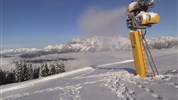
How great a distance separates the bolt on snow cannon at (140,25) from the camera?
12.0 metres

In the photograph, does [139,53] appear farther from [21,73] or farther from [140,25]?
[21,73]

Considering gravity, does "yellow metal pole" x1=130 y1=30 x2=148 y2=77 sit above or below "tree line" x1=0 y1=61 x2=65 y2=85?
above

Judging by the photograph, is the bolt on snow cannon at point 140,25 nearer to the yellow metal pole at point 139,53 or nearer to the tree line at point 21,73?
the yellow metal pole at point 139,53

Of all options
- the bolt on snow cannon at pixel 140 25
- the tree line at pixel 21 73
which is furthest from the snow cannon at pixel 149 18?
the tree line at pixel 21 73

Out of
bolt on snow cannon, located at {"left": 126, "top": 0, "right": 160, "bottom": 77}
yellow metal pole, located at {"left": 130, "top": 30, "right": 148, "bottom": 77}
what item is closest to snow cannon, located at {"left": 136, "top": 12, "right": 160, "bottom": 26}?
bolt on snow cannon, located at {"left": 126, "top": 0, "right": 160, "bottom": 77}

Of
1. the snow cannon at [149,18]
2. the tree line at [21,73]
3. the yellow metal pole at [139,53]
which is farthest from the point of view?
the tree line at [21,73]

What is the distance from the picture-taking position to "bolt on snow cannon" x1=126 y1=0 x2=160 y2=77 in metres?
12.0

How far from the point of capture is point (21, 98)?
10430 millimetres

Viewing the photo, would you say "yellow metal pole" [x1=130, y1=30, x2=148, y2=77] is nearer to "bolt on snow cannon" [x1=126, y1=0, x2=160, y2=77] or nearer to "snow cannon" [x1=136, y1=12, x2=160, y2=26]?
"bolt on snow cannon" [x1=126, y1=0, x2=160, y2=77]

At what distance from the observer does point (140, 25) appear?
1259cm

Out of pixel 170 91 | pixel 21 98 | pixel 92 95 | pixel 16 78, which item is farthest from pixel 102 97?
pixel 16 78

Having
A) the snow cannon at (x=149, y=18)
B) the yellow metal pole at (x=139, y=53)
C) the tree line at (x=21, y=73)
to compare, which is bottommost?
the tree line at (x=21, y=73)

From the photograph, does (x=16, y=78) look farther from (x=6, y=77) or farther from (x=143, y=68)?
(x=143, y=68)

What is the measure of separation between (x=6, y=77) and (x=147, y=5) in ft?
240
